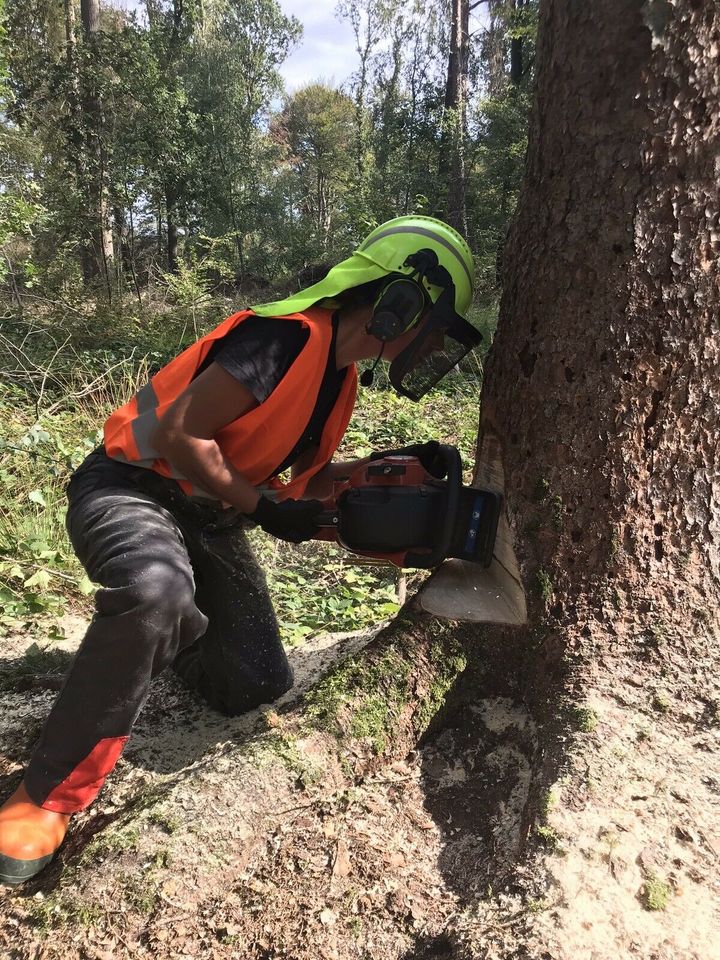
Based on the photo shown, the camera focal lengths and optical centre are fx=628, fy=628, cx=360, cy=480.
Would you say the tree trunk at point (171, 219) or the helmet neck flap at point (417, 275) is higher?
the tree trunk at point (171, 219)

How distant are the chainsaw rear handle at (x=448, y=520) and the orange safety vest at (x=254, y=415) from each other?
1.49 feet

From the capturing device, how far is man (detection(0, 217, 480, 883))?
1673mm

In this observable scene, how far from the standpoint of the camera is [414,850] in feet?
5.04

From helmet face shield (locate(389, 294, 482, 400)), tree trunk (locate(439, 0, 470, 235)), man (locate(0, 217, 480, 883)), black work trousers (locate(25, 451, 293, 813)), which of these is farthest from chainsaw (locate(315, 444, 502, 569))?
tree trunk (locate(439, 0, 470, 235))

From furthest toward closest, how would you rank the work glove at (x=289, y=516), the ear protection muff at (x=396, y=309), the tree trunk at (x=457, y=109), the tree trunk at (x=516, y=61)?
the tree trunk at (x=516, y=61)
the tree trunk at (x=457, y=109)
the work glove at (x=289, y=516)
the ear protection muff at (x=396, y=309)

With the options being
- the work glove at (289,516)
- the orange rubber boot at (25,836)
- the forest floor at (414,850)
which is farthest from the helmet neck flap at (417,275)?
the orange rubber boot at (25,836)

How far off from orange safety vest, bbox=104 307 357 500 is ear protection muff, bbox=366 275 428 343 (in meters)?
0.17

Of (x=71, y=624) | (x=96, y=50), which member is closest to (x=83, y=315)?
(x=71, y=624)

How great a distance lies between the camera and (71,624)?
10.7ft

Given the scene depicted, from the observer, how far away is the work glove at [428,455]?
208 cm

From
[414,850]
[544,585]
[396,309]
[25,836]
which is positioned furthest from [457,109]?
[25,836]

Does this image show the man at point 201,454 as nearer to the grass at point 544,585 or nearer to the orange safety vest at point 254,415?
the orange safety vest at point 254,415

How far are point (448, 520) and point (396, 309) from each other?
63cm

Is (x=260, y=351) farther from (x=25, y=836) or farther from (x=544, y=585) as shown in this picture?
(x=25, y=836)
